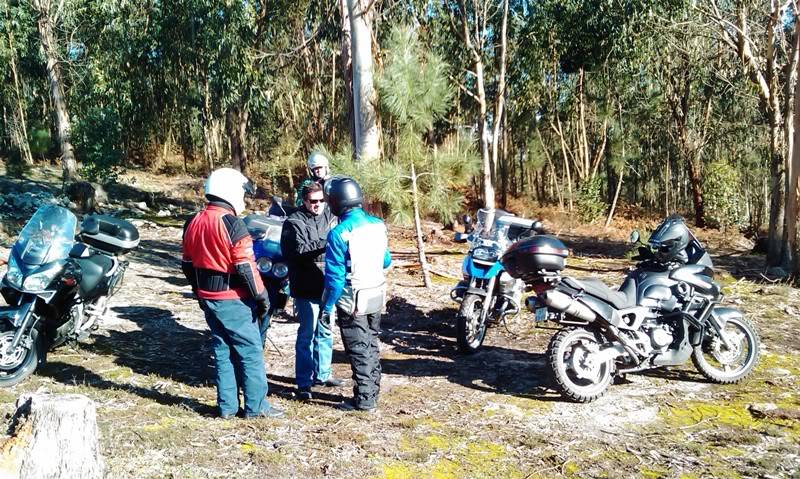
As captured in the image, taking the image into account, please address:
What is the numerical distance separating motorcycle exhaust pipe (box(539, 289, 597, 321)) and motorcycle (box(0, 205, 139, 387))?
364 centimetres

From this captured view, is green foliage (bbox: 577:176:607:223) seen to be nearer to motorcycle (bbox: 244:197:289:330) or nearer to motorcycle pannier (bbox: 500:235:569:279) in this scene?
motorcycle (bbox: 244:197:289:330)

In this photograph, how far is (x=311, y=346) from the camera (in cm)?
540

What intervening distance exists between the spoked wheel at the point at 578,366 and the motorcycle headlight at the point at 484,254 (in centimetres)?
150

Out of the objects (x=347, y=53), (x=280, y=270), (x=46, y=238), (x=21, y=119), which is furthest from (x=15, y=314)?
(x=21, y=119)

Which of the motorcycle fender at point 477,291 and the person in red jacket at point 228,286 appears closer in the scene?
the person in red jacket at point 228,286

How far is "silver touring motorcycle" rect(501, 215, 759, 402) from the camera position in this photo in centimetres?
515

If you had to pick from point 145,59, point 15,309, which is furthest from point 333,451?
point 145,59

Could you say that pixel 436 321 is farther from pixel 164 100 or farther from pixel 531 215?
pixel 164 100

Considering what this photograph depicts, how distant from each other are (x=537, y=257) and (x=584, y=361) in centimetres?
88

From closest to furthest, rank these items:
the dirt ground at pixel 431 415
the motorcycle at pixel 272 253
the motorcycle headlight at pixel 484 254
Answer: the dirt ground at pixel 431 415, the motorcycle at pixel 272 253, the motorcycle headlight at pixel 484 254

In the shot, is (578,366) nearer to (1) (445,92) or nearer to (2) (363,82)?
(1) (445,92)

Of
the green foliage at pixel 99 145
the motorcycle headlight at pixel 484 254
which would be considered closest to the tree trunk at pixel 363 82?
the motorcycle headlight at pixel 484 254

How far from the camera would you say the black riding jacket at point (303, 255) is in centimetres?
539

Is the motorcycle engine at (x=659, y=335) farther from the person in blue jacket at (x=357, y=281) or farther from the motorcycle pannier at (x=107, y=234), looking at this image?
the motorcycle pannier at (x=107, y=234)
